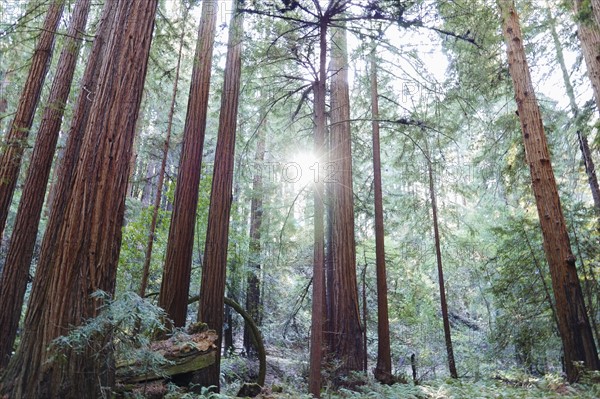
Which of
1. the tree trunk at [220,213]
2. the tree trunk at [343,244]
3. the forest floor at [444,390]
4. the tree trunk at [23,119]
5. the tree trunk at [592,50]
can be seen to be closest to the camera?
the forest floor at [444,390]

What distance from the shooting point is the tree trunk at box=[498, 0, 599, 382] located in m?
5.80

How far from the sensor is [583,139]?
959 cm

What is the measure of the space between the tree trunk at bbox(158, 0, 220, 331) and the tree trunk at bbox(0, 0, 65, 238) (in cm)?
245

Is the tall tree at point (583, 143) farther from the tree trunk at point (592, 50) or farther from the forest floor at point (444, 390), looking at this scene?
the forest floor at point (444, 390)

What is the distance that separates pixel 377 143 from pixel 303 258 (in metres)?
5.18

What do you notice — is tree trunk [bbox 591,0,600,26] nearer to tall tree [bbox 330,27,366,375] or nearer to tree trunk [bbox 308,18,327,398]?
tree trunk [bbox 308,18,327,398]

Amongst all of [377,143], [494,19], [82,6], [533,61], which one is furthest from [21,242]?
[533,61]

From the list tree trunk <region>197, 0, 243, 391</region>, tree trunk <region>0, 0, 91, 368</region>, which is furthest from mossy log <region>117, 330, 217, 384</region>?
tree trunk <region>0, 0, 91, 368</region>

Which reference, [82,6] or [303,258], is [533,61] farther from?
[82,6]

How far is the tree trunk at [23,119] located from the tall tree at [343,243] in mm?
5582

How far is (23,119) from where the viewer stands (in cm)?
688

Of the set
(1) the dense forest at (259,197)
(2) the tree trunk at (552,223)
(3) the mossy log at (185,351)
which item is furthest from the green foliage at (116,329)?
(2) the tree trunk at (552,223)

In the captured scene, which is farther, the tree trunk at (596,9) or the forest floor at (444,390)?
the forest floor at (444,390)

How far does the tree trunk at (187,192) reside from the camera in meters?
6.24
